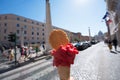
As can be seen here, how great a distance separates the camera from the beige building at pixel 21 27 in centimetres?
6300

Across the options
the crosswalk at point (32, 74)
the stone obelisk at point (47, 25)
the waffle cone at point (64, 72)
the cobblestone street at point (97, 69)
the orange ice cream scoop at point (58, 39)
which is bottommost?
the crosswalk at point (32, 74)

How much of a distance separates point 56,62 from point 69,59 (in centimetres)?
Answer: 24

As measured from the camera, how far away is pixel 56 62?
9.14 ft

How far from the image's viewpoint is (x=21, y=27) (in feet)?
199

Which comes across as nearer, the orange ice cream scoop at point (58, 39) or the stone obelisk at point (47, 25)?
the orange ice cream scoop at point (58, 39)

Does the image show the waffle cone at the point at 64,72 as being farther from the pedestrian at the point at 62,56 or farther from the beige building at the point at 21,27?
the beige building at the point at 21,27

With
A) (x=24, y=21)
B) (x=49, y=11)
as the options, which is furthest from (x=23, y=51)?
(x=24, y=21)

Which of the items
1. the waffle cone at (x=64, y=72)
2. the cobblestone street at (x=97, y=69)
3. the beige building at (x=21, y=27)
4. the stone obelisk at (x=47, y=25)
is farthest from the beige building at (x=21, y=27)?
the waffle cone at (x=64, y=72)

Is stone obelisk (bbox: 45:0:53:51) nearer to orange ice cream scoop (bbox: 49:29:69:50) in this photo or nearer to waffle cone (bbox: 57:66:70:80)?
orange ice cream scoop (bbox: 49:29:69:50)

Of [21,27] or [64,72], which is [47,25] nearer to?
[64,72]

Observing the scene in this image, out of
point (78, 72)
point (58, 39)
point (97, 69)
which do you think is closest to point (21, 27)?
point (97, 69)

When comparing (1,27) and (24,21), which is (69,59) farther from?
(24,21)

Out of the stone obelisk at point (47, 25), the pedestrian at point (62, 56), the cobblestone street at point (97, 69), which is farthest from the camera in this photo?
the stone obelisk at point (47, 25)

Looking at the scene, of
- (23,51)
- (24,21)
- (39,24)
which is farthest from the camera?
(39,24)
